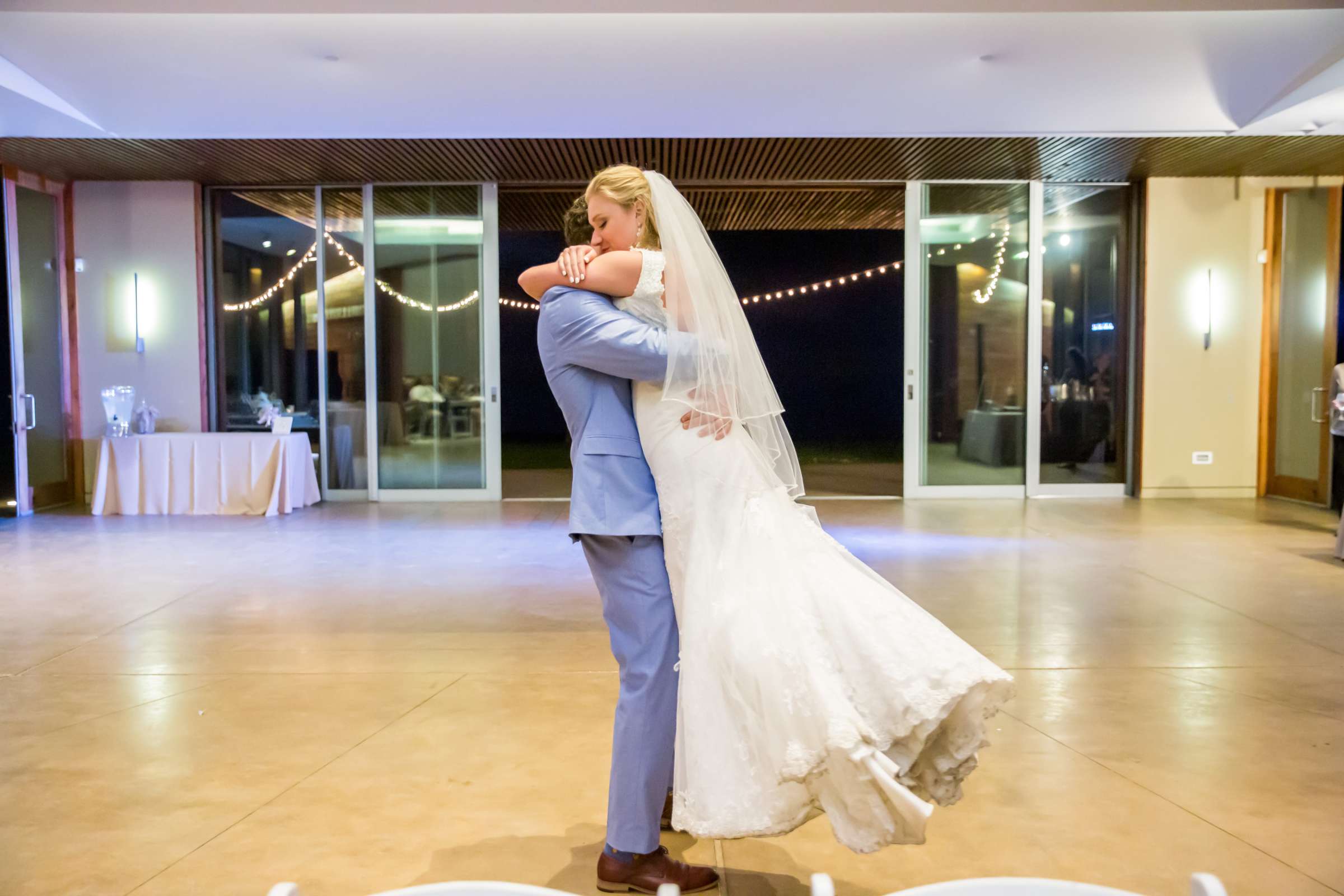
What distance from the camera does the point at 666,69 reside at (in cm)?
615

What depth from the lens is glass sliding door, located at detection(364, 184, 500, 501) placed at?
9.11 meters

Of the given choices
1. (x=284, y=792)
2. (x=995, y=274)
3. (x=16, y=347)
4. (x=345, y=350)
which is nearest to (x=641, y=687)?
(x=284, y=792)

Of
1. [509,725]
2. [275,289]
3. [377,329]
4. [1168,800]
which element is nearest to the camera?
[1168,800]

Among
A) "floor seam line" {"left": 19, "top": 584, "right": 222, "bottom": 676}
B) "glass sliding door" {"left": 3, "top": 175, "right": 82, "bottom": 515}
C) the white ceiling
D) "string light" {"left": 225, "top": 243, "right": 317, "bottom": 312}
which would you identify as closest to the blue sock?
"floor seam line" {"left": 19, "top": 584, "right": 222, "bottom": 676}

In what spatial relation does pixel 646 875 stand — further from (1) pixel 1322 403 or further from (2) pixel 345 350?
(1) pixel 1322 403

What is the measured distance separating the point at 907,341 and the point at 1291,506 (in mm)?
3389

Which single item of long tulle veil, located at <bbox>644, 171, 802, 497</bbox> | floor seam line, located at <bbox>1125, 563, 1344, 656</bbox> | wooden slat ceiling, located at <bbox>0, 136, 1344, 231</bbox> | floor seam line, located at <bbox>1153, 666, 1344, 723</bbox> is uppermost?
wooden slat ceiling, located at <bbox>0, 136, 1344, 231</bbox>

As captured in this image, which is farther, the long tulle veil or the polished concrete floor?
the polished concrete floor

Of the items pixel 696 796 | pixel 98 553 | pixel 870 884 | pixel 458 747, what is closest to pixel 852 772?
pixel 696 796

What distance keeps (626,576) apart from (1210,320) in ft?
28.6

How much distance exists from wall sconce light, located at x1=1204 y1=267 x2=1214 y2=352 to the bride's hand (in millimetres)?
8662

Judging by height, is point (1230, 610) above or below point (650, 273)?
below

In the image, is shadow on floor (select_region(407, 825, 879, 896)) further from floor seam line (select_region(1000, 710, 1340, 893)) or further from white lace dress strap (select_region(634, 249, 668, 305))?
white lace dress strap (select_region(634, 249, 668, 305))

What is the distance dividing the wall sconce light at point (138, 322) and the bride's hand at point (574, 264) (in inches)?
325
